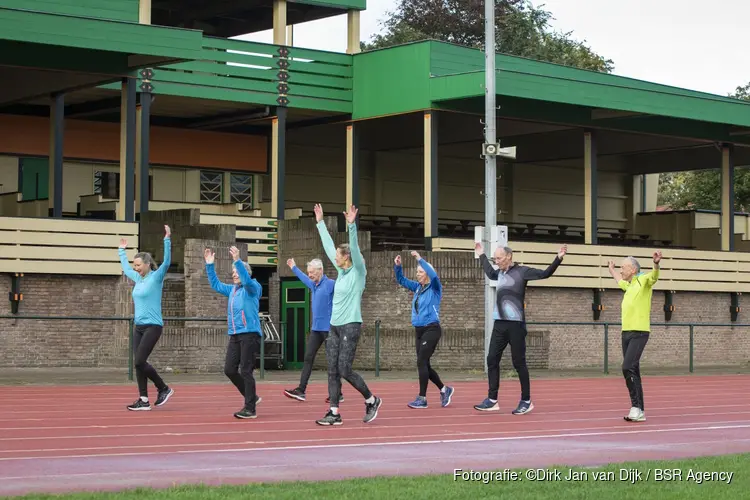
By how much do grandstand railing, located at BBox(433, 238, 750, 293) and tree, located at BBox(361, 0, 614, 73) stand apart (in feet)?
85.6

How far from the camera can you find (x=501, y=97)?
3341cm

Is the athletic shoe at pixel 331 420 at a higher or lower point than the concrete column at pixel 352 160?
lower

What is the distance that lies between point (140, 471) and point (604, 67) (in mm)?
60236

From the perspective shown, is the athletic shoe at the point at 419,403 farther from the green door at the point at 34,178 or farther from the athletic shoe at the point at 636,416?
the green door at the point at 34,178

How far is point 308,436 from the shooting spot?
14.4m

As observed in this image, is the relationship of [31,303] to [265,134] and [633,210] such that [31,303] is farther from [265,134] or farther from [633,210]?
[633,210]

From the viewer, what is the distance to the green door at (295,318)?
31562mm

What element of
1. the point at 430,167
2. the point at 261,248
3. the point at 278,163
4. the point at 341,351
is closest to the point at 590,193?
the point at 430,167

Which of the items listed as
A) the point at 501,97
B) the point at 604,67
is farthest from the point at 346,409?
the point at 604,67

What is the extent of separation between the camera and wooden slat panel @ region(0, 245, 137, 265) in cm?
2734

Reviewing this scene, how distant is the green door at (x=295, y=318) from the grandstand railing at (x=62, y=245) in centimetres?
449

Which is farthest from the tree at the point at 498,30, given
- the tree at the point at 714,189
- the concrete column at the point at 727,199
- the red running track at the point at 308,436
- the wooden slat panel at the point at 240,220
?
the red running track at the point at 308,436

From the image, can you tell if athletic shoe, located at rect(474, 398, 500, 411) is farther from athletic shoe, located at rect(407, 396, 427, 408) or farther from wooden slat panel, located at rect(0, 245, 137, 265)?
wooden slat panel, located at rect(0, 245, 137, 265)

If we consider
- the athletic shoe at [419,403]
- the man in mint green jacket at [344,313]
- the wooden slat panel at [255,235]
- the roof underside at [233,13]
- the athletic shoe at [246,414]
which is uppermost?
the roof underside at [233,13]
